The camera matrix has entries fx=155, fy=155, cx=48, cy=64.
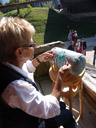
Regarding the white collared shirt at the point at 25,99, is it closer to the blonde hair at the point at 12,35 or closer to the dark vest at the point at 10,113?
the dark vest at the point at 10,113

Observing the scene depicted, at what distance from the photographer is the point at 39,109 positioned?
965 millimetres

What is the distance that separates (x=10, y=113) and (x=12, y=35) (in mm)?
495

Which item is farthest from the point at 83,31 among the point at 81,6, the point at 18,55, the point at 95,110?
the point at 18,55

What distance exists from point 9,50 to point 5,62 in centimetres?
9

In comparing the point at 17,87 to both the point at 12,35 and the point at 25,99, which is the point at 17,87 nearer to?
the point at 25,99

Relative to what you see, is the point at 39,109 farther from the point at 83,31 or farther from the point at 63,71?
the point at 83,31

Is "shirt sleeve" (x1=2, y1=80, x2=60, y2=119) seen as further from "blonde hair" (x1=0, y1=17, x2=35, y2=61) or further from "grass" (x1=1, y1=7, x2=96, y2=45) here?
"grass" (x1=1, y1=7, x2=96, y2=45)

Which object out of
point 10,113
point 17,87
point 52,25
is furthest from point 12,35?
point 52,25

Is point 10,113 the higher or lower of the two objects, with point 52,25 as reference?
higher

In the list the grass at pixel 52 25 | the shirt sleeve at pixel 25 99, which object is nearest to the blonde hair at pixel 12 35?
the shirt sleeve at pixel 25 99

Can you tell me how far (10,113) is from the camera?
3.26ft

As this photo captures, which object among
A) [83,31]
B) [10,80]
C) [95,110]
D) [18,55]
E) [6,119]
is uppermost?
[18,55]

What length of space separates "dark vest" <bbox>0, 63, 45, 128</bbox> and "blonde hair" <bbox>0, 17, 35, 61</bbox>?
A: 9 centimetres

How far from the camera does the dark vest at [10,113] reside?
0.94 m
